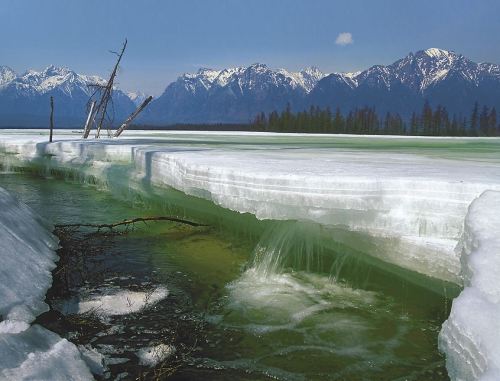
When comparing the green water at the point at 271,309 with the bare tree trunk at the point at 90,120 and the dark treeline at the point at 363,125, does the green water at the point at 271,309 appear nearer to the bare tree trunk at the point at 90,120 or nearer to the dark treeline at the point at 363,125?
the bare tree trunk at the point at 90,120

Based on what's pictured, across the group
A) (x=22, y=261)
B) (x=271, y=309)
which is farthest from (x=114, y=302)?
(x=271, y=309)

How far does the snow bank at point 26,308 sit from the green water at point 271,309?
513 millimetres

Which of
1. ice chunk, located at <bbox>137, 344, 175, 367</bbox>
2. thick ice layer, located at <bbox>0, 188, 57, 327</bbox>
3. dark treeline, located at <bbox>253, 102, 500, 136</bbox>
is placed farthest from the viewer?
dark treeline, located at <bbox>253, 102, 500, 136</bbox>

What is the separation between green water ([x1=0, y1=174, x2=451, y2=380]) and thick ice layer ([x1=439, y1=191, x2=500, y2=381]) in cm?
111

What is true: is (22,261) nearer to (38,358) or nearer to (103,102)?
(38,358)

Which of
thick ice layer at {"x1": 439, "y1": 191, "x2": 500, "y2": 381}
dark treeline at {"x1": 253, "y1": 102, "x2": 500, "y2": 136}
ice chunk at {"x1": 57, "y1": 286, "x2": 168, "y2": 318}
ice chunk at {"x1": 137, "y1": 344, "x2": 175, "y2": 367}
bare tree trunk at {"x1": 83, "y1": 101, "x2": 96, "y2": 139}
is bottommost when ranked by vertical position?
ice chunk at {"x1": 137, "y1": 344, "x2": 175, "y2": 367}

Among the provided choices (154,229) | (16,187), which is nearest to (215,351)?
(154,229)

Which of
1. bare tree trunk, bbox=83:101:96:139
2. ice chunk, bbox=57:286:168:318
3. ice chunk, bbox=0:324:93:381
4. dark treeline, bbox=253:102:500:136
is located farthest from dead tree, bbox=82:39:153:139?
dark treeline, bbox=253:102:500:136

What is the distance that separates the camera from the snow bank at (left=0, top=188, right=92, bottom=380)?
8.10ft

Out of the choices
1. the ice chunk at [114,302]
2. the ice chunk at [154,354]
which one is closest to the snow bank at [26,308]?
the ice chunk at [114,302]

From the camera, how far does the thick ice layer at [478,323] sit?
6.35 ft

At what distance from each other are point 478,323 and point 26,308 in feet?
8.79

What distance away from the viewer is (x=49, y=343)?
2775mm

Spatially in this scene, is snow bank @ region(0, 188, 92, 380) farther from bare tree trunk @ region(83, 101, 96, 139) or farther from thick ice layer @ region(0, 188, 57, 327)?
bare tree trunk @ region(83, 101, 96, 139)
